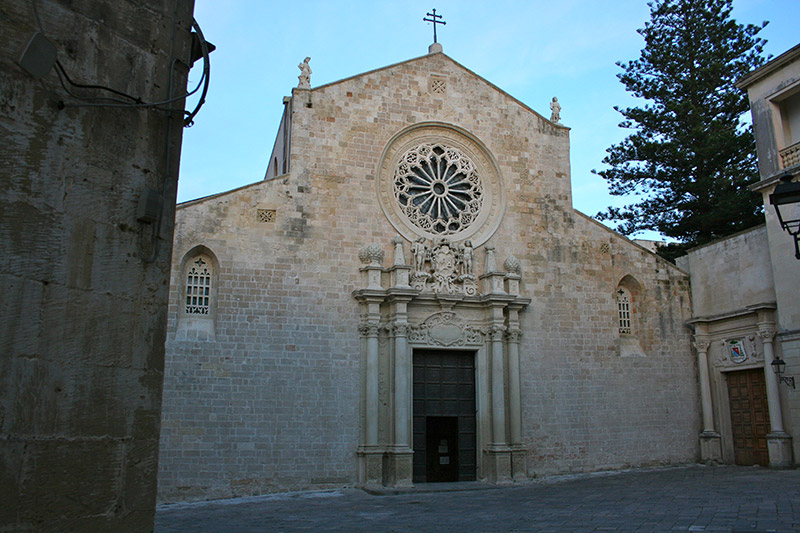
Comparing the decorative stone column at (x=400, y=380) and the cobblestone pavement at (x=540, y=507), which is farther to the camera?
the decorative stone column at (x=400, y=380)

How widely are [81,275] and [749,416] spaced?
18028 millimetres

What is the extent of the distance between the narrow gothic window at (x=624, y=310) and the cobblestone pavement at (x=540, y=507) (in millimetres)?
4378

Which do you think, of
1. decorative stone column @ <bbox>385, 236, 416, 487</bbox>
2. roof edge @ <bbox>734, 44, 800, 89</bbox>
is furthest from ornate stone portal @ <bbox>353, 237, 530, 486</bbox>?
roof edge @ <bbox>734, 44, 800, 89</bbox>

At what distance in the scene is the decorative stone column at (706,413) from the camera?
18.7m

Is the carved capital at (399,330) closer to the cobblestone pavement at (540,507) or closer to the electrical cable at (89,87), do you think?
the cobblestone pavement at (540,507)

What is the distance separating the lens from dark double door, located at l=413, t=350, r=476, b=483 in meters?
16.8

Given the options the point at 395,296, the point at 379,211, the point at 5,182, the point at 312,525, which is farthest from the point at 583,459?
the point at 5,182

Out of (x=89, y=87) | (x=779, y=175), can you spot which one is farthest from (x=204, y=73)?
(x=779, y=175)

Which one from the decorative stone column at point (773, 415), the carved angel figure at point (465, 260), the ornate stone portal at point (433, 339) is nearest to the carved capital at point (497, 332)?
the ornate stone portal at point (433, 339)

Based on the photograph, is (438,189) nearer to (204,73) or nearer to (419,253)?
(419,253)

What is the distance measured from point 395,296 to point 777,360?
9.20 meters

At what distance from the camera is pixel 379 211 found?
1748 cm

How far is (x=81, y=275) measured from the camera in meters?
4.80

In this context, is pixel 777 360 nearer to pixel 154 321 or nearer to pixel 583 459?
pixel 583 459
